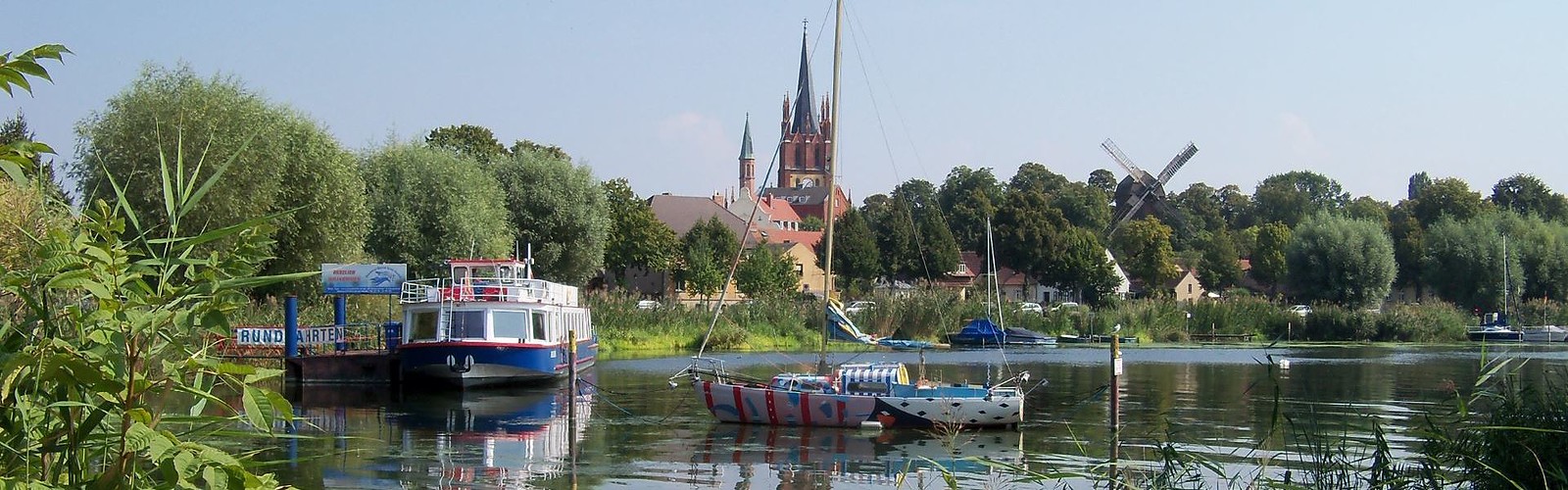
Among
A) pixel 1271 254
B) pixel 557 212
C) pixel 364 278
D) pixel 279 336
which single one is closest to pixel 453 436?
pixel 364 278

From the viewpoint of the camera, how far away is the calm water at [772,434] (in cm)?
2041

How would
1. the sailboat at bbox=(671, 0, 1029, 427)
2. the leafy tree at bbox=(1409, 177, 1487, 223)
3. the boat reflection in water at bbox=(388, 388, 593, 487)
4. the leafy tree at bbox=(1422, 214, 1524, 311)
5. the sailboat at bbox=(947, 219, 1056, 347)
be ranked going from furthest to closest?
the leafy tree at bbox=(1409, 177, 1487, 223), the leafy tree at bbox=(1422, 214, 1524, 311), the sailboat at bbox=(947, 219, 1056, 347), the sailboat at bbox=(671, 0, 1029, 427), the boat reflection in water at bbox=(388, 388, 593, 487)

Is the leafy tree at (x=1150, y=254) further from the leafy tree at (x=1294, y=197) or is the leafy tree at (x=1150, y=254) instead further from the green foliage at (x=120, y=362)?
the green foliage at (x=120, y=362)

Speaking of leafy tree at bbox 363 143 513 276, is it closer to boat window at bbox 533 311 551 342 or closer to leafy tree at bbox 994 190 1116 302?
boat window at bbox 533 311 551 342

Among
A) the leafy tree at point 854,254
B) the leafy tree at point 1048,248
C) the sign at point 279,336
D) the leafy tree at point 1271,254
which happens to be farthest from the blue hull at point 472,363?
the leafy tree at point 1271,254

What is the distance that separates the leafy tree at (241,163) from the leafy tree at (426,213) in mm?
6768

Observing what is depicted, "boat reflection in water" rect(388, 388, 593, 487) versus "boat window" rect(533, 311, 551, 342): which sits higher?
"boat window" rect(533, 311, 551, 342)

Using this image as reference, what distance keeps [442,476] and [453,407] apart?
1164 centimetres

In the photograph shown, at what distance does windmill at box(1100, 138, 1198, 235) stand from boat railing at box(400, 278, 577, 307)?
94700 mm

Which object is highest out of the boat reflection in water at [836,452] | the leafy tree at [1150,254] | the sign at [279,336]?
the leafy tree at [1150,254]

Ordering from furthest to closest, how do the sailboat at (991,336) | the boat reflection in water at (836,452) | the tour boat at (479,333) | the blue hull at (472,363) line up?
the sailboat at (991,336), the tour boat at (479,333), the blue hull at (472,363), the boat reflection in water at (836,452)

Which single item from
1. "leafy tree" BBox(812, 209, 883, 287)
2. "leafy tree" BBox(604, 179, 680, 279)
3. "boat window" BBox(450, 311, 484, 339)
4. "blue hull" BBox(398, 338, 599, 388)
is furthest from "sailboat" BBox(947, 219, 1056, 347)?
"boat window" BBox(450, 311, 484, 339)

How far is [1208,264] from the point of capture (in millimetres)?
121938

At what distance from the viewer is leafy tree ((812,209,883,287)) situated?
3856 inches
